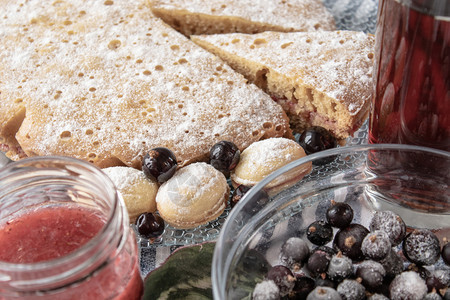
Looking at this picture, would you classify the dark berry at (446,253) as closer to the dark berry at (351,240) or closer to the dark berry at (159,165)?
the dark berry at (351,240)

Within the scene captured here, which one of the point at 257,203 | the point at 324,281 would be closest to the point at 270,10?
the point at 257,203

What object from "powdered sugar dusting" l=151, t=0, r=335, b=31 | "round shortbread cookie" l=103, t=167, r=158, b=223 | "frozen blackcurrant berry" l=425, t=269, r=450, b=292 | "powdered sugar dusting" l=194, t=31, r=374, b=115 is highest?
"powdered sugar dusting" l=151, t=0, r=335, b=31

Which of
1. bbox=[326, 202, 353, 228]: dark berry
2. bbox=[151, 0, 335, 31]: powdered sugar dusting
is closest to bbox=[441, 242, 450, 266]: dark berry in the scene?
bbox=[326, 202, 353, 228]: dark berry

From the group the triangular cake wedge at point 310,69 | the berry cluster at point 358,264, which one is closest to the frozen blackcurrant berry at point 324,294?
the berry cluster at point 358,264

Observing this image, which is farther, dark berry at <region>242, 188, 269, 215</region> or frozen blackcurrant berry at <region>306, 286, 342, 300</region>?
dark berry at <region>242, 188, 269, 215</region>

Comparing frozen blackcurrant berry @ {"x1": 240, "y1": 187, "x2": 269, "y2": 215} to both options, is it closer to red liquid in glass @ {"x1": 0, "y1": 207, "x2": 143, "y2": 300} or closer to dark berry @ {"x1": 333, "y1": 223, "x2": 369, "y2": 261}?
dark berry @ {"x1": 333, "y1": 223, "x2": 369, "y2": 261}

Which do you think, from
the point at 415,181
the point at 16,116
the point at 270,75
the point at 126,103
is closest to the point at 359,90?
the point at 270,75

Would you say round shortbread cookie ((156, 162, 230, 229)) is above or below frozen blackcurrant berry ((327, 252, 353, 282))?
below

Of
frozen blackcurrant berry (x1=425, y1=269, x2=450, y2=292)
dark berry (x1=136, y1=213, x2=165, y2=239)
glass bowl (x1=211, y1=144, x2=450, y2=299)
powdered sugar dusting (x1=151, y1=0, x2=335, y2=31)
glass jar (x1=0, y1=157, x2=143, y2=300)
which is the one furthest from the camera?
powdered sugar dusting (x1=151, y1=0, x2=335, y2=31)
